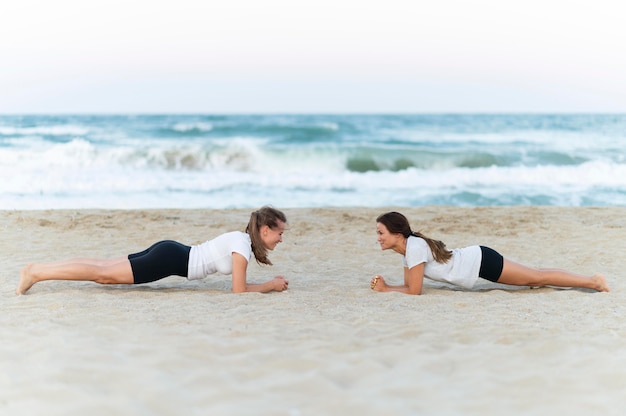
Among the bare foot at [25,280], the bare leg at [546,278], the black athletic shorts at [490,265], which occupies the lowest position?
the bare foot at [25,280]

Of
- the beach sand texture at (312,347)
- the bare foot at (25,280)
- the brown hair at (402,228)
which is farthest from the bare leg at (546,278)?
the bare foot at (25,280)

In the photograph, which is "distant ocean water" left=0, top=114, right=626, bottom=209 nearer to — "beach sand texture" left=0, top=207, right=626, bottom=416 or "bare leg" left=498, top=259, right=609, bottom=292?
"beach sand texture" left=0, top=207, right=626, bottom=416

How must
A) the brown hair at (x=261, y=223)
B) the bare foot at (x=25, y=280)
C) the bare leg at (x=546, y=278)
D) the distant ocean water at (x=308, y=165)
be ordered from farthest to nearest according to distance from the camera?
the distant ocean water at (x=308, y=165) < the bare leg at (x=546, y=278) < the bare foot at (x=25, y=280) < the brown hair at (x=261, y=223)

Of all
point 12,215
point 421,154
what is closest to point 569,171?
point 421,154

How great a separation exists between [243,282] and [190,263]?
49cm

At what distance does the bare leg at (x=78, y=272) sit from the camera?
18.1 feet

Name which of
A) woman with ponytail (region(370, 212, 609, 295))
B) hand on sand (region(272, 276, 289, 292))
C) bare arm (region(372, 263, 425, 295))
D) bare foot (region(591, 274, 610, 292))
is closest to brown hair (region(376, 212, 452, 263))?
woman with ponytail (region(370, 212, 609, 295))

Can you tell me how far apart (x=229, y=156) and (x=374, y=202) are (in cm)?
1055

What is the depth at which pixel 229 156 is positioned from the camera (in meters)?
24.1

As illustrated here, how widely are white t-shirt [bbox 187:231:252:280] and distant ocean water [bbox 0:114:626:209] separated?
828 centimetres

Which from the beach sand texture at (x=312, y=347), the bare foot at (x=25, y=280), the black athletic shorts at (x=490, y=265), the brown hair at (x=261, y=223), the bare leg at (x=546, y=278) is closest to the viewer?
the beach sand texture at (x=312, y=347)

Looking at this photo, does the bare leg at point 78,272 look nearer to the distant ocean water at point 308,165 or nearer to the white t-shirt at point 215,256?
the white t-shirt at point 215,256

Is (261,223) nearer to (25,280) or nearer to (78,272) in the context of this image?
(78,272)

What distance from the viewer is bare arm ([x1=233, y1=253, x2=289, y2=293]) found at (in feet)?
18.0
